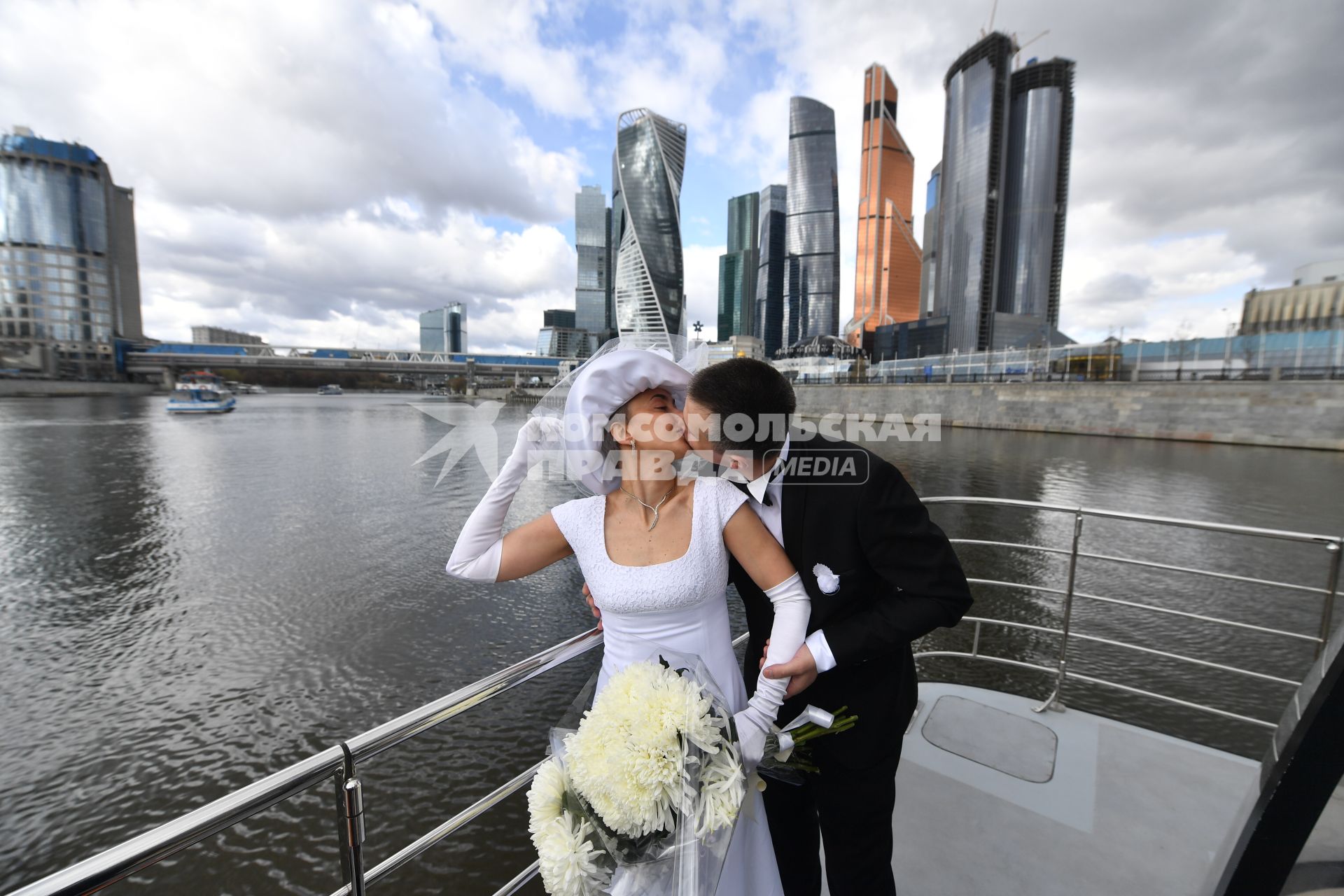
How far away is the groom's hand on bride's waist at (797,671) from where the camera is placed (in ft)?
3.97

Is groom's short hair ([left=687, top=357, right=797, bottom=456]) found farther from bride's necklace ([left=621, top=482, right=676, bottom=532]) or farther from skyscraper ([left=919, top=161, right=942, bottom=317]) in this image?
skyscraper ([left=919, top=161, right=942, bottom=317])

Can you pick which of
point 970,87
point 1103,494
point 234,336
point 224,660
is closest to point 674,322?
point 970,87

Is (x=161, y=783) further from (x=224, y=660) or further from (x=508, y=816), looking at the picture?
(x=508, y=816)

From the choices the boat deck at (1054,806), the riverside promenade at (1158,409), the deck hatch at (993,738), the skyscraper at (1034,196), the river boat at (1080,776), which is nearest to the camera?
the river boat at (1080,776)

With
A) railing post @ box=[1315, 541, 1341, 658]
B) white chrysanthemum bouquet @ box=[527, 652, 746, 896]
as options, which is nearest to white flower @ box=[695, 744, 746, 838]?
white chrysanthemum bouquet @ box=[527, 652, 746, 896]

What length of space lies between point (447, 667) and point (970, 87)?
99634 mm

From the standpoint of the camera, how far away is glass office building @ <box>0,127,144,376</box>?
69.9 m

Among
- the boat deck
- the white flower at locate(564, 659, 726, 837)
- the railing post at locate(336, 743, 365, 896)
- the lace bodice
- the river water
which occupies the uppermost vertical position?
the lace bodice

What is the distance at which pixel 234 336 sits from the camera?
126125 millimetres

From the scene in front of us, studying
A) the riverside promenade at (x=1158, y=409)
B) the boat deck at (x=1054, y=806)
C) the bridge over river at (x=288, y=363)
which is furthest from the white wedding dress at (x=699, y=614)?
the bridge over river at (x=288, y=363)

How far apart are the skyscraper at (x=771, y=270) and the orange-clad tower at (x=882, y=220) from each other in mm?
24040

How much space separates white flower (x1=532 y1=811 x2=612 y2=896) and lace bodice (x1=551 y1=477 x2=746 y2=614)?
45cm

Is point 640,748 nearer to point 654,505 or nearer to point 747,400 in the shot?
point 654,505

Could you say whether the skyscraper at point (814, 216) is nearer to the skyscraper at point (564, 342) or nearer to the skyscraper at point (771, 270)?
the skyscraper at point (771, 270)
